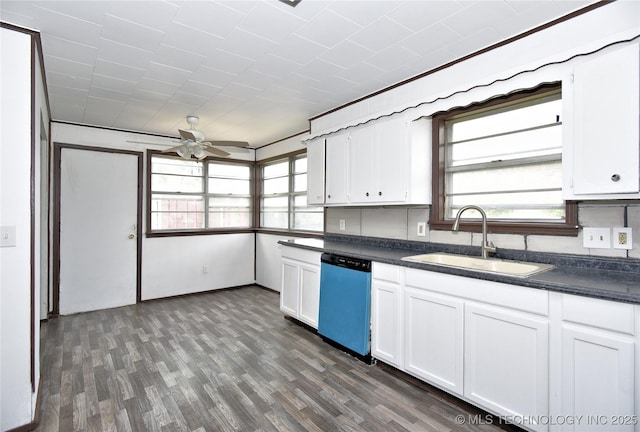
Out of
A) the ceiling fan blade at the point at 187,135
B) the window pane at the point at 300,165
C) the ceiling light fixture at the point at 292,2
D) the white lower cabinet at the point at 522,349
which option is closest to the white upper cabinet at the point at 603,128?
the white lower cabinet at the point at 522,349

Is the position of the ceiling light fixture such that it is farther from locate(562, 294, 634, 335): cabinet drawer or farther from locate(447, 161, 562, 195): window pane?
locate(562, 294, 634, 335): cabinet drawer

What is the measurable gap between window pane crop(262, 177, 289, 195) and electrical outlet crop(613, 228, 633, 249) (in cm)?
402

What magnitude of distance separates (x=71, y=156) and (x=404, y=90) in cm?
414

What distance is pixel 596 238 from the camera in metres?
2.00

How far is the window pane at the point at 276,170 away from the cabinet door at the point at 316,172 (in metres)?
1.38

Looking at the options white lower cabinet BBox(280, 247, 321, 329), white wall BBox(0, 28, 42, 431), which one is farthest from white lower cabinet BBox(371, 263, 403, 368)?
white wall BBox(0, 28, 42, 431)

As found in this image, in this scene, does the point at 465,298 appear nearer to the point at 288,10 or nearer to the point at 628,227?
the point at 628,227

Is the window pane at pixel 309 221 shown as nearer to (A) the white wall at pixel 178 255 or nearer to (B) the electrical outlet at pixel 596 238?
(A) the white wall at pixel 178 255

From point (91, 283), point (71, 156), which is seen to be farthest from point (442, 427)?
point (71, 156)

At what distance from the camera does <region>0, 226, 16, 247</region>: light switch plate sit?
190cm

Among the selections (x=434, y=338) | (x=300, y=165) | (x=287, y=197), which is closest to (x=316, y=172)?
(x=300, y=165)

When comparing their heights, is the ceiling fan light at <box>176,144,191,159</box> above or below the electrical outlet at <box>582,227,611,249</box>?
above

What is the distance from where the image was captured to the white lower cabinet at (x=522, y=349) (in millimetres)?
1516

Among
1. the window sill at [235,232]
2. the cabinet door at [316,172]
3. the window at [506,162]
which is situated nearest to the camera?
the window at [506,162]
